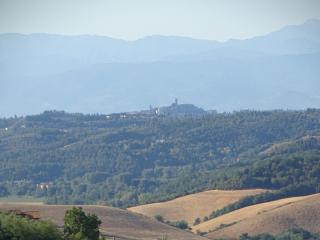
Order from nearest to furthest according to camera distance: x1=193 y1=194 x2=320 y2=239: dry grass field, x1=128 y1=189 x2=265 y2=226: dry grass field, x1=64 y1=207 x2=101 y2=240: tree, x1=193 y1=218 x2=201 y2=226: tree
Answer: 1. x1=64 y1=207 x2=101 y2=240: tree
2. x1=193 y1=194 x2=320 y2=239: dry grass field
3. x1=193 y1=218 x2=201 y2=226: tree
4. x1=128 y1=189 x2=265 y2=226: dry grass field

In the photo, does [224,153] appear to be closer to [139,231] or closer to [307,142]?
[307,142]

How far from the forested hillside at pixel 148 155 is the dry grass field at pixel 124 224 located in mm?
32793

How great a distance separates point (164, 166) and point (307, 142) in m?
20.0

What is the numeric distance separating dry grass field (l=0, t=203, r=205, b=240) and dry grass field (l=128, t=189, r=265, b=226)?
1618 cm

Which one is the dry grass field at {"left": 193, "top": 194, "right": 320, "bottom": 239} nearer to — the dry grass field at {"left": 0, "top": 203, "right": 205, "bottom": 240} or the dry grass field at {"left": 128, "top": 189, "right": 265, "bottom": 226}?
the dry grass field at {"left": 128, "top": 189, "right": 265, "bottom": 226}

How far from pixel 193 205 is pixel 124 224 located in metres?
29.2

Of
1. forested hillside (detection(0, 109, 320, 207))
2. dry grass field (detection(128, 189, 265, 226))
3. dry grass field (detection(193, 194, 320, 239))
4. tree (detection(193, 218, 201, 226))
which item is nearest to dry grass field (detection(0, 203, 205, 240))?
dry grass field (detection(193, 194, 320, 239))

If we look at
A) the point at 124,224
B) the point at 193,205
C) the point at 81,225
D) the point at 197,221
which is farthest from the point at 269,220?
the point at 81,225

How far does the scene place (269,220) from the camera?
269 ft

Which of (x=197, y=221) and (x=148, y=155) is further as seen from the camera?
(x=148, y=155)

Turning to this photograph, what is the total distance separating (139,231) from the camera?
67438 millimetres

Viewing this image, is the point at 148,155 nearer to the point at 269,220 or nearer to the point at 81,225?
the point at 269,220

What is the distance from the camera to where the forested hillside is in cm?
11419

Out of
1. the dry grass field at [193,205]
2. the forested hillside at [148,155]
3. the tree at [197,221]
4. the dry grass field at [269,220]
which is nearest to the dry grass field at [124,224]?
the dry grass field at [269,220]
